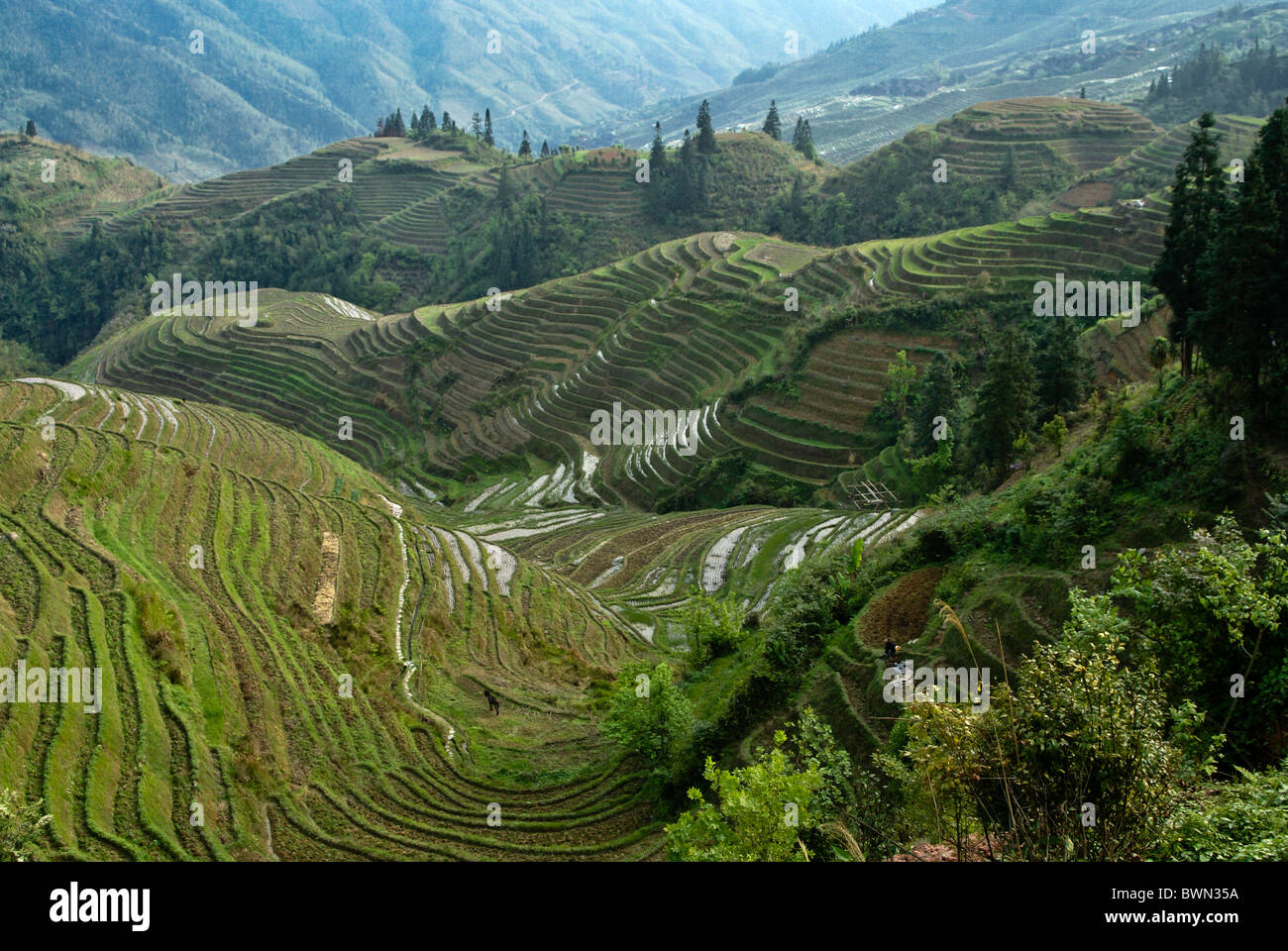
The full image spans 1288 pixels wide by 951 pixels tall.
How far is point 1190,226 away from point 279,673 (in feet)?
82.0

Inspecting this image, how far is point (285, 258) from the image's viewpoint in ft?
344

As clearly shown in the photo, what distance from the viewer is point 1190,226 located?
2327 cm

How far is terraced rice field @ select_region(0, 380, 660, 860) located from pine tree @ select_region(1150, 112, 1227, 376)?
60.6 feet

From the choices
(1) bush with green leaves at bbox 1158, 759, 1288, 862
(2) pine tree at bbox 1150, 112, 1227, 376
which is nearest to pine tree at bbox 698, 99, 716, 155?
(2) pine tree at bbox 1150, 112, 1227, 376

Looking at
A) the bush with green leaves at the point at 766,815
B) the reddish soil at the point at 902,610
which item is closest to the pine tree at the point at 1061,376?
the reddish soil at the point at 902,610

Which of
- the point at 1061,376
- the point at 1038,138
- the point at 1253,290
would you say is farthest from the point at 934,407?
the point at 1038,138

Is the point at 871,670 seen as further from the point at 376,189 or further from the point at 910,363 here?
the point at 376,189

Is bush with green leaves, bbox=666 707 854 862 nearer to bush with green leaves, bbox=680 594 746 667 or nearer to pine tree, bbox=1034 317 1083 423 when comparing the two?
bush with green leaves, bbox=680 594 746 667

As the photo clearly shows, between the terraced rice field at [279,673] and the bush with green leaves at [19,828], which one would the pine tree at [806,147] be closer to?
the terraced rice field at [279,673]

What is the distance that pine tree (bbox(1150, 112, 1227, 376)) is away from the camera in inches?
899

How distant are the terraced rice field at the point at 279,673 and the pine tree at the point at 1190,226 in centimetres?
1847

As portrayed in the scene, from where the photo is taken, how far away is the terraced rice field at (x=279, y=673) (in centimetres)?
1386

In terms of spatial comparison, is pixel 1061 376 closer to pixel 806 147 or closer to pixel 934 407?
pixel 934 407

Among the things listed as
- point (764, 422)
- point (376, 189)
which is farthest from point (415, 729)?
point (376, 189)
